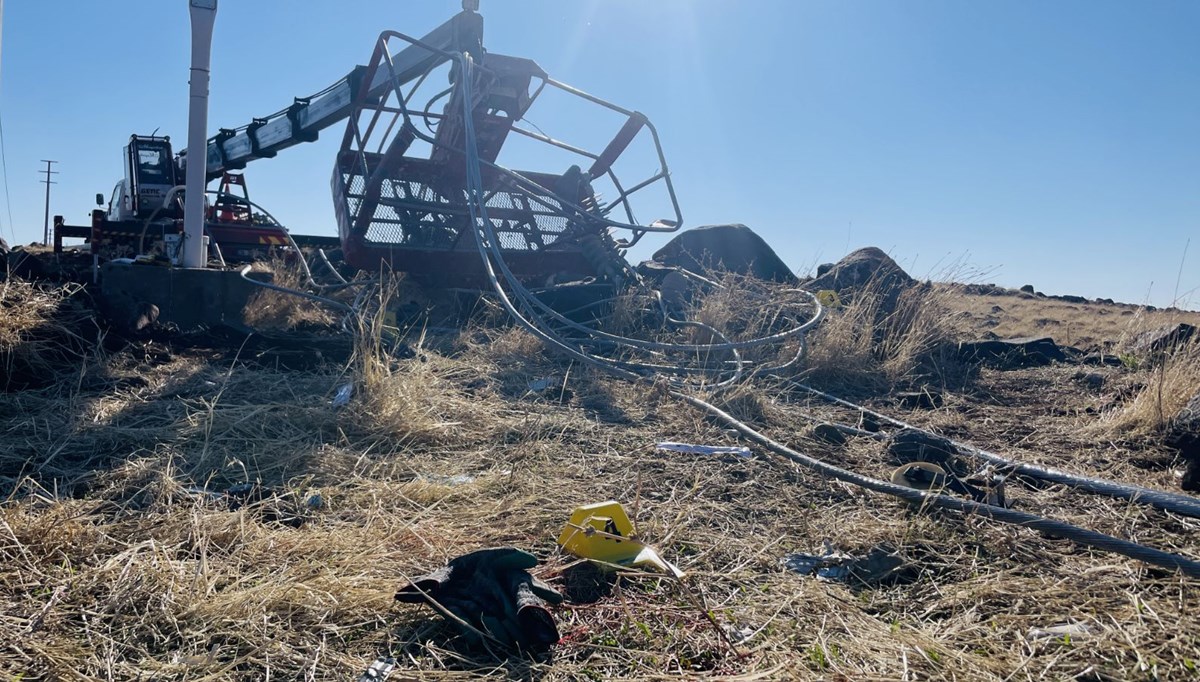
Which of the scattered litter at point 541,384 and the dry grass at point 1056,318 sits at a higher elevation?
the dry grass at point 1056,318

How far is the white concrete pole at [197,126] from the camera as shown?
6492mm

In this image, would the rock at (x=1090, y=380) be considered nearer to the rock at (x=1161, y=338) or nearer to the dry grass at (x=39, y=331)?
the rock at (x=1161, y=338)

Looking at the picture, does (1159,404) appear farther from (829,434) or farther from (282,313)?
(282,313)

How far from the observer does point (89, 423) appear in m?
3.57

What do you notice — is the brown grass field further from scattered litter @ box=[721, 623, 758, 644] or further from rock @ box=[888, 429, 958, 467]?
rock @ box=[888, 429, 958, 467]

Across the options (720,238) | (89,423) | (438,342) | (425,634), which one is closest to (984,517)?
(425,634)

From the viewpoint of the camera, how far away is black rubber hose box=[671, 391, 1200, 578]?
7.46 ft

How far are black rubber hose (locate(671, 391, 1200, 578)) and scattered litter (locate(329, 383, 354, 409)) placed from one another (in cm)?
216

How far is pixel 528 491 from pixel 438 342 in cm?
368

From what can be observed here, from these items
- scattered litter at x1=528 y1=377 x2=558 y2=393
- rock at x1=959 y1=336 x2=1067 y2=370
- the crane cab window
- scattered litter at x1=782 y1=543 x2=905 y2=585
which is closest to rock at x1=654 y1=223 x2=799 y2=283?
rock at x1=959 y1=336 x2=1067 y2=370

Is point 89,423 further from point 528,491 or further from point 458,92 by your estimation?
point 458,92

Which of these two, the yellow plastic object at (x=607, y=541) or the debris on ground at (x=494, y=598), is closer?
the debris on ground at (x=494, y=598)

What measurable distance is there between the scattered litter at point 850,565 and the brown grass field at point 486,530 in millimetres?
50

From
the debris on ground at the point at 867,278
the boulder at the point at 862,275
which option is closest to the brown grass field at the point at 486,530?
the debris on ground at the point at 867,278
